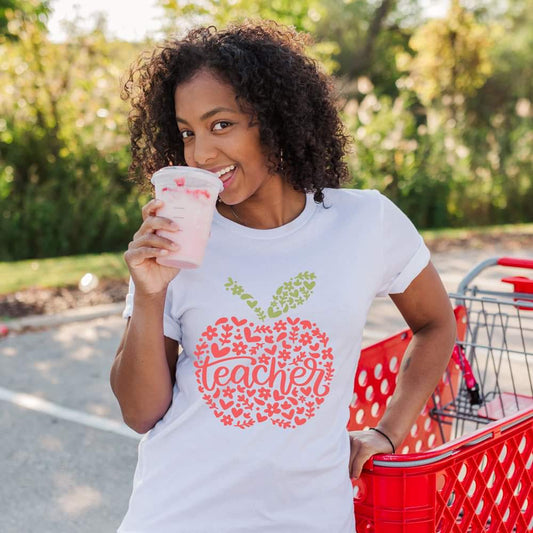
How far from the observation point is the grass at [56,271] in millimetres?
8842

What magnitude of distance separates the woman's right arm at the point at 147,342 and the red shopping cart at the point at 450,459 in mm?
542

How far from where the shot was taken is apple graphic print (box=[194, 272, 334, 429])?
72.5 inches

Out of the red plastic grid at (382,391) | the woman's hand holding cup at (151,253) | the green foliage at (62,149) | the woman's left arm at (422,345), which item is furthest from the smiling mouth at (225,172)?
the green foliage at (62,149)

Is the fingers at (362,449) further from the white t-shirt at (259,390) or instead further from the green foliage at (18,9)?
the green foliage at (18,9)

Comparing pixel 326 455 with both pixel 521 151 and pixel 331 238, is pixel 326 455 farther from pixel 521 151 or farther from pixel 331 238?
pixel 521 151

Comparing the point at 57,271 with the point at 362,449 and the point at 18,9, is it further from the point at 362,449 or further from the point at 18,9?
the point at 362,449

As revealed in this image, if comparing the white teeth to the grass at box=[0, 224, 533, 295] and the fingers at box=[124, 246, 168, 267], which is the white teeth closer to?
the fingers at box=[124, 246, 168, 267]

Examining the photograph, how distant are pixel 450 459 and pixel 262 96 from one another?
988 mm

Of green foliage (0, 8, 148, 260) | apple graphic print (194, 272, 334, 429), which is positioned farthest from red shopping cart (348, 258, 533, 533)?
green foliage (0, 8, 148, 260)

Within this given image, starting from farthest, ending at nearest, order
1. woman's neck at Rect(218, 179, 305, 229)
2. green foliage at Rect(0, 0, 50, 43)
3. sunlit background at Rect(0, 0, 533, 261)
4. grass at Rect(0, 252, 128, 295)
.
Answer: sunlit background at Rect(0, 0, 533, 261) < grass at Rect(0, 252, 128, 295) < green foliage at Rect(0, 0, 50, 43) < woman's neck at Rect(218, 179, 305, 229)

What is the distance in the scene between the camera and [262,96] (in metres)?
1.96

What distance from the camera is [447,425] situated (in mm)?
3074

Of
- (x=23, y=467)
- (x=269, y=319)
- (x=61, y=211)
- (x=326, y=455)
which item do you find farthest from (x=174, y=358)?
(x=61, y=211)

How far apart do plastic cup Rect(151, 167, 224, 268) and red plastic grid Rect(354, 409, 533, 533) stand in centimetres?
69
